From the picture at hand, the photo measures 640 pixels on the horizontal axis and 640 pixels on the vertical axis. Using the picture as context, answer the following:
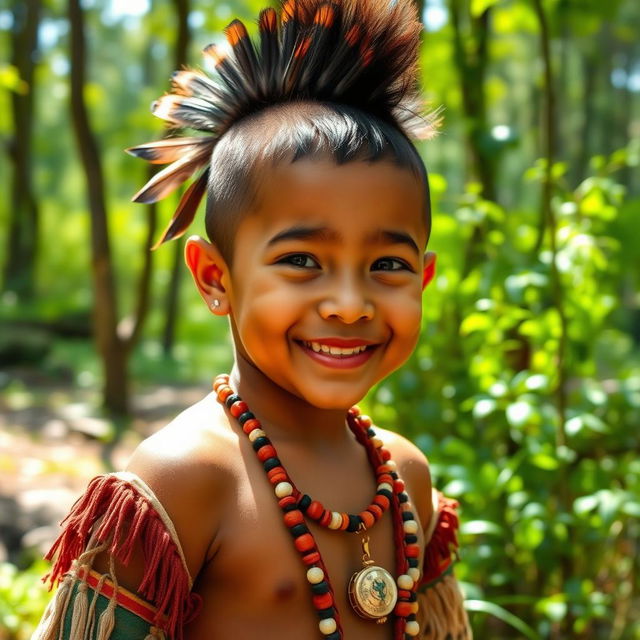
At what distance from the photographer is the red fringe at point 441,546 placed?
188cm

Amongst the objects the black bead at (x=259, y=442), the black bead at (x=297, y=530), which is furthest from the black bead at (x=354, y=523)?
the black bead at (x=259, y=442)

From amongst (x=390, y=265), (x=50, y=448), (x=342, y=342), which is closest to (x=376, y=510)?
(x=342, y=342)

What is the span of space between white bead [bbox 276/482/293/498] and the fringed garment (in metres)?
0.20

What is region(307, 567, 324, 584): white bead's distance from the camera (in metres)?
1.44

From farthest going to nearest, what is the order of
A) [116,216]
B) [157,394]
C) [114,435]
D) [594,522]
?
[116,216], [157,394], [114,435], [594,522]

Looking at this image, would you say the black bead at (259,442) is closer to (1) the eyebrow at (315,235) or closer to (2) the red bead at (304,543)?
(2) the red bead at (304,543)

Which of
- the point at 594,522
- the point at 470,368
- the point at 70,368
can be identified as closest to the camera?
the point at 594,522

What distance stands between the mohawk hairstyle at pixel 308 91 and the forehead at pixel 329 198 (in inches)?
1.1

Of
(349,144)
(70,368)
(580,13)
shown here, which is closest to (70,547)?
(349,144)

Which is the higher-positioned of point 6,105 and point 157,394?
point 6,105

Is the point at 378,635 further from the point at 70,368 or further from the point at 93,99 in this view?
the point at 93,99

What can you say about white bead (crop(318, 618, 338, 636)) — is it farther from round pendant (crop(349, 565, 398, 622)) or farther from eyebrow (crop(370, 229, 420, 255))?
eyebrow (crop(370, 229, 420, 255))

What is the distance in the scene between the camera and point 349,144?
4.77ft

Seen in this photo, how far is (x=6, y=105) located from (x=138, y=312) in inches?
227
